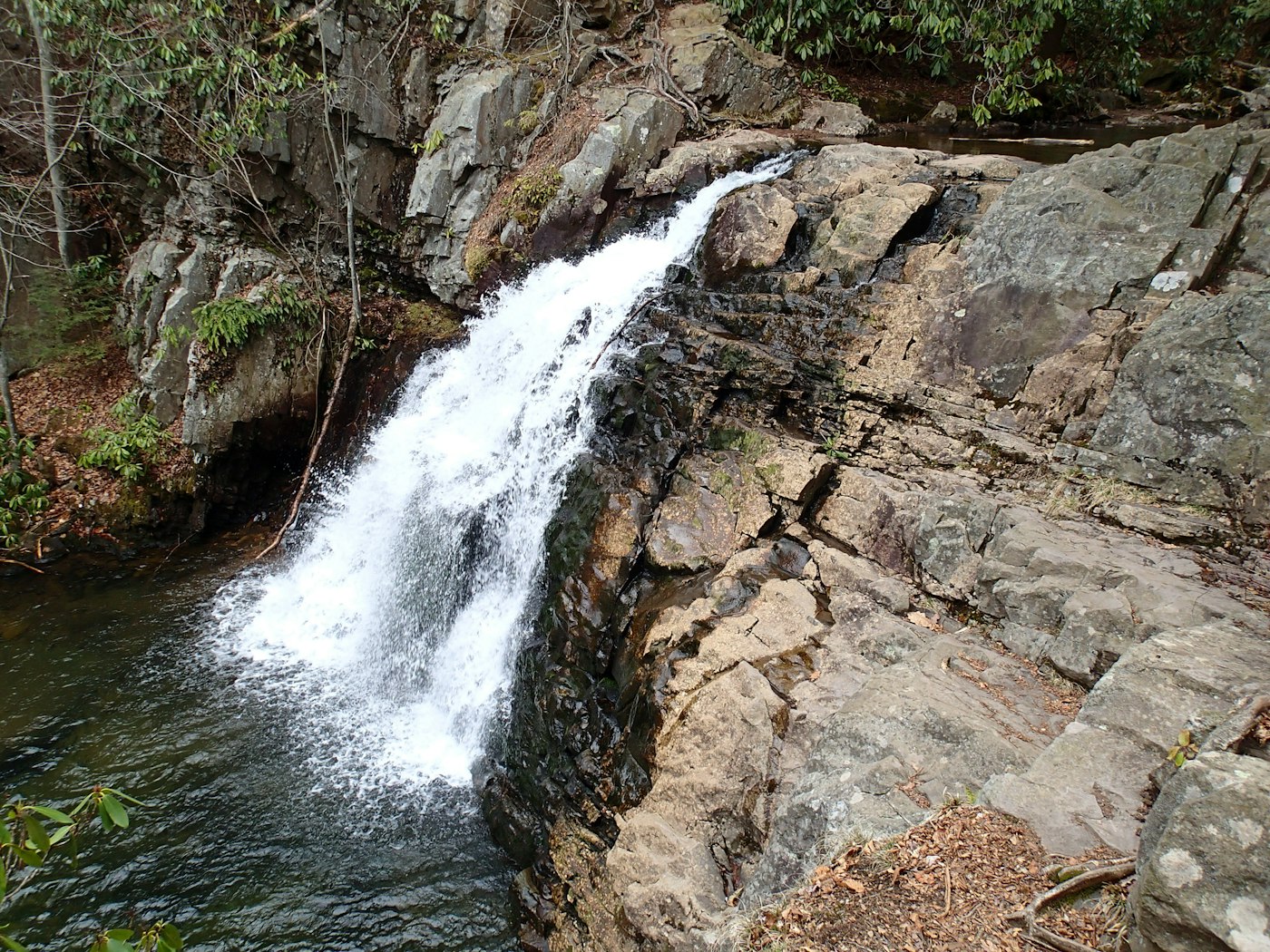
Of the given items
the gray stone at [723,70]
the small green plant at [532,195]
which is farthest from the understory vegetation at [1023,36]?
the small green plant at [532,195]

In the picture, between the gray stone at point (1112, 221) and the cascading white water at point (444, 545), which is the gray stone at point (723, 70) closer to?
the cascading white water at point (444, 545)

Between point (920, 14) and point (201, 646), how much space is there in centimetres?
1484

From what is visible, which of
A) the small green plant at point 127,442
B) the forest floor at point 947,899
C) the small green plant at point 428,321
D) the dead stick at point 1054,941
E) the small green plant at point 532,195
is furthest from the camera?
the small green plant at point 428,321

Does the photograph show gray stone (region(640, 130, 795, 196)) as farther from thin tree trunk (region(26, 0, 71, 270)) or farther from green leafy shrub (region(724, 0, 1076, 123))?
thin tree trunk (region(26, 0, 71, 270))

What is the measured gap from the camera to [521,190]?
10656 millimetres

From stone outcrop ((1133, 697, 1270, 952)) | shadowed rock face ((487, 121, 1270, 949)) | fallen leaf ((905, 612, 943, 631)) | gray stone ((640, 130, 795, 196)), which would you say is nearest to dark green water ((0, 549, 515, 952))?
shadowed rock face ((487, 121, 1270, 949))

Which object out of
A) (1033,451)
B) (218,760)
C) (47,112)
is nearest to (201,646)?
(218,760)

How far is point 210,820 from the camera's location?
20.7 feet

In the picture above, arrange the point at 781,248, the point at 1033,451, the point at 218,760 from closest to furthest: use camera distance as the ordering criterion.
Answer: the point at 1033,451 < the point at 218,760 < the point at 781,248

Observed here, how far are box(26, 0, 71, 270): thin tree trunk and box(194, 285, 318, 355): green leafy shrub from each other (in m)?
2.74

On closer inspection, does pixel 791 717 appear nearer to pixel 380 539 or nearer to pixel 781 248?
pixel 781 248

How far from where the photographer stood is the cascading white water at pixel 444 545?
7.36 meters

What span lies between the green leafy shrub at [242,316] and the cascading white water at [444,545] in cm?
215

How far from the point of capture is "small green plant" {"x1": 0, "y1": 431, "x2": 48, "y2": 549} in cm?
919
